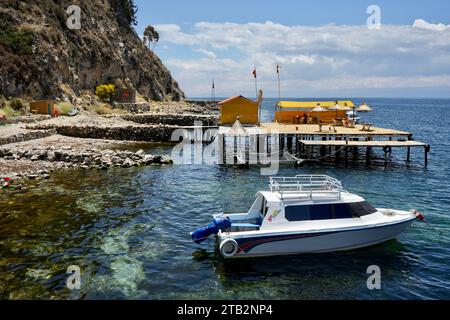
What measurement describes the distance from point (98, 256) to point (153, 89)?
329 ft

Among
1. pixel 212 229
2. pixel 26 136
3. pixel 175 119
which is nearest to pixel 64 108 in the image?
pixel 175 119

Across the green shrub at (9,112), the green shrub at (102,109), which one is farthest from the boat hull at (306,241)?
the green shrub at (102,109)

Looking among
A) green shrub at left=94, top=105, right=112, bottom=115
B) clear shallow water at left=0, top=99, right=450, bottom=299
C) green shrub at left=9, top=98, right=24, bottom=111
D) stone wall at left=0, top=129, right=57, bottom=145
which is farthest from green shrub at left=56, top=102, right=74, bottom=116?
clear shallow water at left=0, top=99, right=450, bottom=299

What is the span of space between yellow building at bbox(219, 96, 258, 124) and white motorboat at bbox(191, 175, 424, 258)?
98.4 feet

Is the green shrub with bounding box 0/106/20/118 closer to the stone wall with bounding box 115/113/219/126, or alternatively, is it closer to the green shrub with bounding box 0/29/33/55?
the green shrub with bounding box 0/29/33/55

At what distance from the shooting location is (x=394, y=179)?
33938 millimetres

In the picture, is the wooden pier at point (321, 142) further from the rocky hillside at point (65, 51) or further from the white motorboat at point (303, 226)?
the rocky hillside at point (65, 51)

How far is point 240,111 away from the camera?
48344 mm

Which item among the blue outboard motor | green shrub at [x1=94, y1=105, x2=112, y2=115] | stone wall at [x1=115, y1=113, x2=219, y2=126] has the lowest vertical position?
the blue outboard motor

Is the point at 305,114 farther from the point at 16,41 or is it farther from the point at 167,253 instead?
the point at 16,41

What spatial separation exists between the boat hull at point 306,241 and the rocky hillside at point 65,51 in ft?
179

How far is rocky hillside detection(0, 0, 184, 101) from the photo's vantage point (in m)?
63.0

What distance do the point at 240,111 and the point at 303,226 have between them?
105 ft

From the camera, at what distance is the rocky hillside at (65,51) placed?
6297cm
